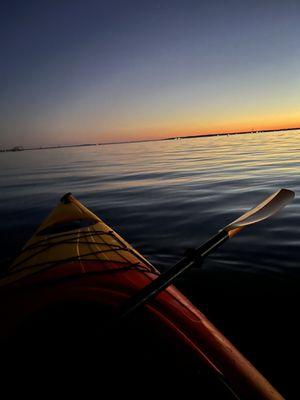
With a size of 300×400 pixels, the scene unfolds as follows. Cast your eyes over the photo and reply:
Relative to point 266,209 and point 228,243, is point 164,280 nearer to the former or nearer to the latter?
point 266,209

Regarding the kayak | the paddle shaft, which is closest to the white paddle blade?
the paddle shaft

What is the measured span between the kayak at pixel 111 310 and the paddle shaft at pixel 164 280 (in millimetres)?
79

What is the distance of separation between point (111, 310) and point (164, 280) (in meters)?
0.59

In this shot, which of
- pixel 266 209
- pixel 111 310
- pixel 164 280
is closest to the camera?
pixel 164 280

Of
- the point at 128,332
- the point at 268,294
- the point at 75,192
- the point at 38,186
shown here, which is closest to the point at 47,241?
the point at 128,332

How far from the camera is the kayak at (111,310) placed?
66.4 inches

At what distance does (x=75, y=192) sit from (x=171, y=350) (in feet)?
32.9

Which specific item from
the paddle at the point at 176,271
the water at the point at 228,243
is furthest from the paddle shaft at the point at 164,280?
the water at the point at 228,243

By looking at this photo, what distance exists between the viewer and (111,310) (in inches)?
84.1

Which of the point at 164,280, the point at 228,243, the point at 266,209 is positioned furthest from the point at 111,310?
the point at 228,243

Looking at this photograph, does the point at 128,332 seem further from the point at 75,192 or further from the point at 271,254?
the point at 75,192

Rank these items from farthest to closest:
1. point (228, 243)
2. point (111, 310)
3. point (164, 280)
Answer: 1. point (228, 243)
2. point (111, 310)
3. point (164, 280)

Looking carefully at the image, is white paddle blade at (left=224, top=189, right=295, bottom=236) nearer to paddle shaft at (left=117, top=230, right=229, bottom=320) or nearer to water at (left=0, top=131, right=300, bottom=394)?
paddle shaft at (left=117, top=230, right=229, bottom=320)

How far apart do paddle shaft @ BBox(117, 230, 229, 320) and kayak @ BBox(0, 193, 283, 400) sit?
0.08 metres
